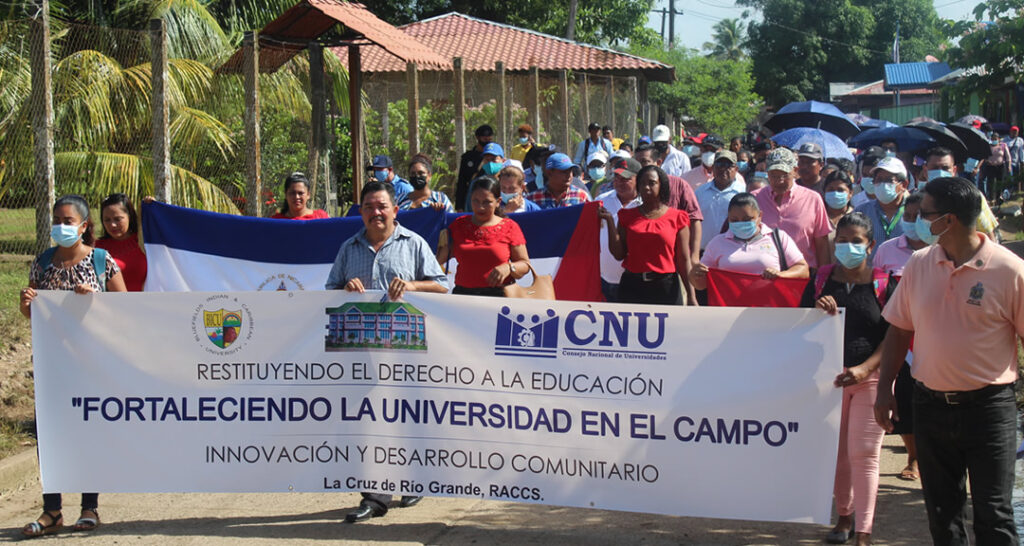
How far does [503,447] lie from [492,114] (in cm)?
1413

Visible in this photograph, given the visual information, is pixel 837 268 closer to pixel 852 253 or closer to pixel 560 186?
pixel 852 253

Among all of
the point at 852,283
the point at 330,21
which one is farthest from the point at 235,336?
the point at 330,21

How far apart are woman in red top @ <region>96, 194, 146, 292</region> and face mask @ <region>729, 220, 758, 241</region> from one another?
3.59 m

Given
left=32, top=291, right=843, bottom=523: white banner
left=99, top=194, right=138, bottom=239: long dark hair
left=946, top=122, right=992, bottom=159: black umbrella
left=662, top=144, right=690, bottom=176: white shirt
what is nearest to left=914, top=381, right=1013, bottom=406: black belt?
left=32, top=291, right=843, bottom=523: white banner

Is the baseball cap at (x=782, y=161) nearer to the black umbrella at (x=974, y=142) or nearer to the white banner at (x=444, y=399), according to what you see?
the white banner at (x=444, y=399)

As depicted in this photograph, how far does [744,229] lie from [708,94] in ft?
145

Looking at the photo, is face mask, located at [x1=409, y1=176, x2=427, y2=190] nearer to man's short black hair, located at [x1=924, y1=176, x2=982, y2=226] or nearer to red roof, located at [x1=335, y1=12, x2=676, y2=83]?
man's short black hair, located at [x1=924, y1=176, x2=982, y2=226]

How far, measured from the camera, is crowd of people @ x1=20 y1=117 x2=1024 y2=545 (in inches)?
179

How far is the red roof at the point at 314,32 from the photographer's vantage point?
425 inches

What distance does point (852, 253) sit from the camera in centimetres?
573

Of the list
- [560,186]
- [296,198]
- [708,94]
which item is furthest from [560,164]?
[708,94]

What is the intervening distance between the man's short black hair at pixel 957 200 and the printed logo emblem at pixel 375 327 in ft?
8.75

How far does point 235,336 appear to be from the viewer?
6113 millimetres

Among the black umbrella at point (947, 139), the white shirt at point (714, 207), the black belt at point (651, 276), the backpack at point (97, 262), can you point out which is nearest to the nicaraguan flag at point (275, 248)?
the black belt at point (651, 276)
